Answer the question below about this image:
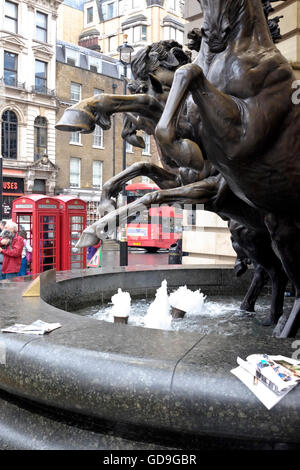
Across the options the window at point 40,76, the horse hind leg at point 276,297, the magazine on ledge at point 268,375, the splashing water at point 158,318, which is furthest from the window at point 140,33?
the magazine on ledge at point 268,375

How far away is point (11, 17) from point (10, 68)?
328 cm

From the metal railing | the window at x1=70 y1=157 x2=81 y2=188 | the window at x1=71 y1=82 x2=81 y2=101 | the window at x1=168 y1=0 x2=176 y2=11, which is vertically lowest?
the window at x1=70 y1=157 x2=81 y2=188

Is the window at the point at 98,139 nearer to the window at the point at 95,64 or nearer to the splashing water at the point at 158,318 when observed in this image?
the window at the point at 95,64

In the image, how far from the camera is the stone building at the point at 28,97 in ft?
108

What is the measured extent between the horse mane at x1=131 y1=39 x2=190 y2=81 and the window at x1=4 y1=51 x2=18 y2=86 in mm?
30311

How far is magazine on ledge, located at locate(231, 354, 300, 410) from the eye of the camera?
2.28 metres

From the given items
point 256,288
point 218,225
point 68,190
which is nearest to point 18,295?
point 256,288

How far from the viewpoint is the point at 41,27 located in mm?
35031

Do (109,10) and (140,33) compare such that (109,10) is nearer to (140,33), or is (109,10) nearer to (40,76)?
(140,33)

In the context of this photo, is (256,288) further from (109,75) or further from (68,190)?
(109,75)

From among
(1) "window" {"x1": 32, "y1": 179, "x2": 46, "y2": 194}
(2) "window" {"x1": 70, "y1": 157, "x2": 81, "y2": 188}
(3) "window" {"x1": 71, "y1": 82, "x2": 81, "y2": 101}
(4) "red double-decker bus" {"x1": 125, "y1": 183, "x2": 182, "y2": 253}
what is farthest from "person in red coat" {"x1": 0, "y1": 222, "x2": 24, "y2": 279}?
(3) "window" {"x1": 71, "y1": 82, "x2": 81, "y2": 101}

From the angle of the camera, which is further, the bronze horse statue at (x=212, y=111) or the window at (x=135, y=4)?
the window at (x=135, y=4)

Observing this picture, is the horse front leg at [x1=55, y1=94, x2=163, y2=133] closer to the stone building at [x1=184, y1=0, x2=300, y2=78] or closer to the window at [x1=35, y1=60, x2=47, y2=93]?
the stone building at [x1=184, y1=0, x2=300, y2=78]

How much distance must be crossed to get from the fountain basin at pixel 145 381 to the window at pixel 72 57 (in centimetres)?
3998
